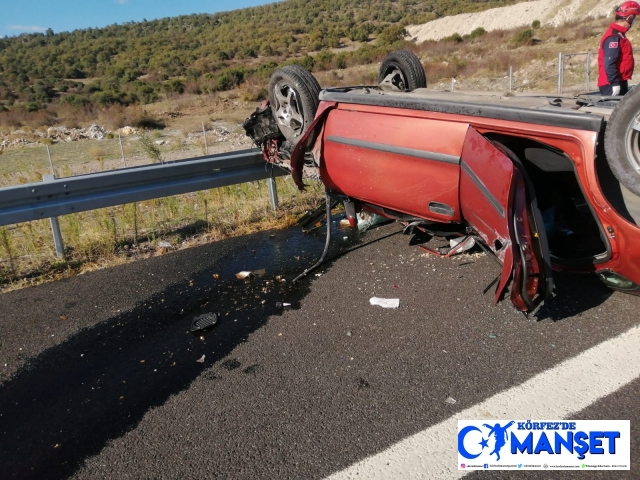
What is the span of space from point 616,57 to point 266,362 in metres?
6.12

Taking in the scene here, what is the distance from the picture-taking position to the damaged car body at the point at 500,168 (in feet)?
10.3

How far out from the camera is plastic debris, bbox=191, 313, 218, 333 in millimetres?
3857

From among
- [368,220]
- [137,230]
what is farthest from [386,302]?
[137,230]

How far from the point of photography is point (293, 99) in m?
5.41

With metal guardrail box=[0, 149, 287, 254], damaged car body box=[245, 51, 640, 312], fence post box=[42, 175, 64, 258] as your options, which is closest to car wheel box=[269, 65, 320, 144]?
damaged car body box=[245, 51, 640, 312]

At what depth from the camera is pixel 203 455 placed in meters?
2.60

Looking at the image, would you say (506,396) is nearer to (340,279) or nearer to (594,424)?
(594,424)

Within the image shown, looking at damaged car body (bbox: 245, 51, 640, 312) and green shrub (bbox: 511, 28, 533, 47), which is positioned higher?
green shrub (bbox: 511, 28, 533, 47)

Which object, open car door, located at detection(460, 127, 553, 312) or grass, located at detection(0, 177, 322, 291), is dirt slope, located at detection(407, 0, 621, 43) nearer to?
grass, located at detection(0, 177, 322, 291)

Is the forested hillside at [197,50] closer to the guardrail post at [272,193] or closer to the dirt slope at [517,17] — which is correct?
the dirt slope at [517,17]

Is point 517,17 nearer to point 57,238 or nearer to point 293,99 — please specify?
point 293,99

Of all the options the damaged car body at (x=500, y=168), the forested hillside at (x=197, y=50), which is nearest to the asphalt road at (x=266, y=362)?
the damaged car body at (x=500, y=168)

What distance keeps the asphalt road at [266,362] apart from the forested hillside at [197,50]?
32.3m

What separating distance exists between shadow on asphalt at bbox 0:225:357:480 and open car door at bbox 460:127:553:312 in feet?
5.21
